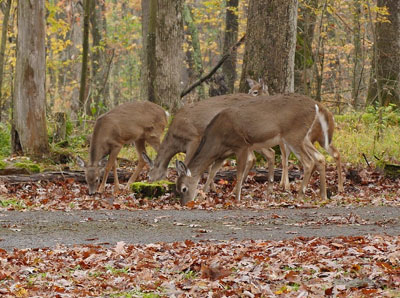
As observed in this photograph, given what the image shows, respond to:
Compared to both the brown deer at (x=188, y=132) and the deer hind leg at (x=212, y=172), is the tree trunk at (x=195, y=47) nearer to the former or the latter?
the brown deer at (x=188, y=132)

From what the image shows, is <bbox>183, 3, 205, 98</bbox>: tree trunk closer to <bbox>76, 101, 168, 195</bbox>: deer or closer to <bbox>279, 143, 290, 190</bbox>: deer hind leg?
<bbox>76, 101, 168, 195</bbox>: deer

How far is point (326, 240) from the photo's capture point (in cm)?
826

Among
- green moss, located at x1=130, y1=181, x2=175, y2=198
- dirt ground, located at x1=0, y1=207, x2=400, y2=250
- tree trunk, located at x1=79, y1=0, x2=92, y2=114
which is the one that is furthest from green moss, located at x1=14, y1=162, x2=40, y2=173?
tree trunk, located at x1=79, y1=0, x2=92, y2=114

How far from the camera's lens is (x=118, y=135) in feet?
50.9

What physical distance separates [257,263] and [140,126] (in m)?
9.32

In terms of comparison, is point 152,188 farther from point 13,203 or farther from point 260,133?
point 13,203

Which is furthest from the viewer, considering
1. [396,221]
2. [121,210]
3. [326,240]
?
[121,210]

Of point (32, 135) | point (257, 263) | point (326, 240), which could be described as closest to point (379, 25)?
point (32, 135)

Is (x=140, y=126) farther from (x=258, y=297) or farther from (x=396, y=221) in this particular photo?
(x=258, y=297)

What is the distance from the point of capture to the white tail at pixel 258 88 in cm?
1599

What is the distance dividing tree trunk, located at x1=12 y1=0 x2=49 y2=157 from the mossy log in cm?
748

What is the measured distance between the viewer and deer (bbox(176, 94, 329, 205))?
13.2 m

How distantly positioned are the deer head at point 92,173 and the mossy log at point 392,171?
5826 millimetres

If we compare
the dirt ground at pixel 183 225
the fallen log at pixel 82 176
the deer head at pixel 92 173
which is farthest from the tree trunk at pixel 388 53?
the dirt ground at pixel 183 225
